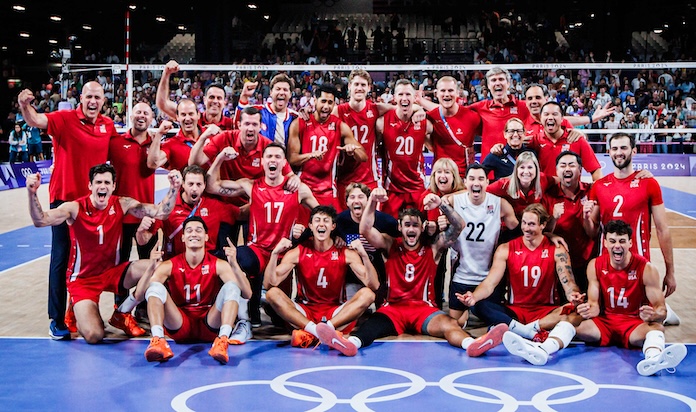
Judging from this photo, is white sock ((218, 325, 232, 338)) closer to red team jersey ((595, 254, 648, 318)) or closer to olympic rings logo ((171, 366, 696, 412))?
olympic rings logo ((171, 366, 696, 412))

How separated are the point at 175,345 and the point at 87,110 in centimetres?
248

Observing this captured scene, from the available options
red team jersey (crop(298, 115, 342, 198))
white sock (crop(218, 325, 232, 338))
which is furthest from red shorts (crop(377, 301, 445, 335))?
red team jersey (crop(298, 115, 342, 198))

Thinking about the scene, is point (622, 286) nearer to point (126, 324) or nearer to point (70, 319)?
point (126, 324)

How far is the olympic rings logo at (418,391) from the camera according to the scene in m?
5.01

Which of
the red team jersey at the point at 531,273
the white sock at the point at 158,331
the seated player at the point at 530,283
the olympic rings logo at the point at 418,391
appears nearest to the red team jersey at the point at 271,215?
the white sock at the point at 158,331

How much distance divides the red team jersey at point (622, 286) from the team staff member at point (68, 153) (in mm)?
4944

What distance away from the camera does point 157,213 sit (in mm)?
6977

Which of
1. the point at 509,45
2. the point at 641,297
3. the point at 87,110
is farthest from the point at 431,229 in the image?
the point at 509,45

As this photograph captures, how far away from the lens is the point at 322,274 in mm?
6867

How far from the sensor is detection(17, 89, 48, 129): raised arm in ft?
21.5

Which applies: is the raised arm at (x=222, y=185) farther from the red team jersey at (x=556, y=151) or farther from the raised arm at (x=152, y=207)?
the red team jersey at (x=556, y=151)

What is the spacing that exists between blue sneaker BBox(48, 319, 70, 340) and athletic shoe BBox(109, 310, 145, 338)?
44 cm

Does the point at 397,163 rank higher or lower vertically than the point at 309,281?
higher

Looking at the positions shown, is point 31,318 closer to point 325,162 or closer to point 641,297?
point 325,162
